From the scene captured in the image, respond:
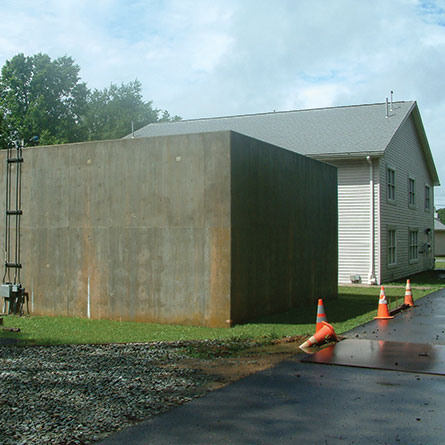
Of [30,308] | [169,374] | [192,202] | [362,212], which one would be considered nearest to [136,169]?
[192,202]

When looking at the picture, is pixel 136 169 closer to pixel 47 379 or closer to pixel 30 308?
pixel 30 308

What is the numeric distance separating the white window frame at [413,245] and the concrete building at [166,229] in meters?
15.0

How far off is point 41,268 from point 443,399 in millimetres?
10449

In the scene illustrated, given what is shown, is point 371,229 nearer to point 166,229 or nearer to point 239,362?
point 166,229

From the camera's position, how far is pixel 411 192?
28.9 m

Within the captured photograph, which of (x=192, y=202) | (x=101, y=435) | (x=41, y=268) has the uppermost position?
(x=192, y=202)

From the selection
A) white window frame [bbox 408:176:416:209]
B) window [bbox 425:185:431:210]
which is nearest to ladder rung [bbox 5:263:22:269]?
white window frame [bbox 408:176:416:209]

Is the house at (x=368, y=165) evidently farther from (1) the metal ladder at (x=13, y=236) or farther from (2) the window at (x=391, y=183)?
(1) the metal ladder at (x=13, y=236)

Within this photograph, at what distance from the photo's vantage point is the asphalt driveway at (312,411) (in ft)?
17.2

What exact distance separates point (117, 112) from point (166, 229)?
51.0 metres

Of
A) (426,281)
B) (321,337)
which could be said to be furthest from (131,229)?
(426,281)

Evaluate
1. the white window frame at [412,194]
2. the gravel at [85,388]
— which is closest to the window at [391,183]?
the white window frame at [412,194]

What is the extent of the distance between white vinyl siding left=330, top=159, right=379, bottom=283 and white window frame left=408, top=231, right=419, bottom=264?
6240mm

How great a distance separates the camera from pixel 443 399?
6.47 m
